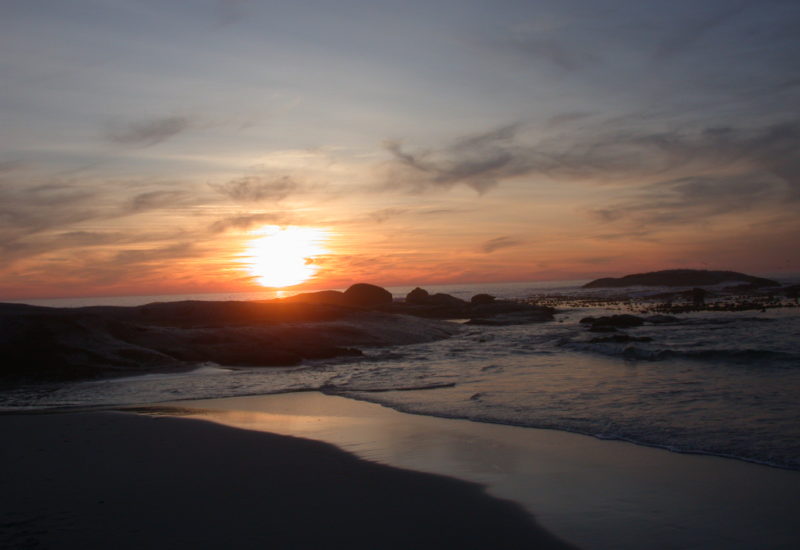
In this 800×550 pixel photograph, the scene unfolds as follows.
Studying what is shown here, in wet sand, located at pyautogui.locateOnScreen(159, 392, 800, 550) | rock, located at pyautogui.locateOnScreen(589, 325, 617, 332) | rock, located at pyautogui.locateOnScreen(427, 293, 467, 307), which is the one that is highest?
rock, located at pyautogui.locateOnScreen(427, 293, 467, 307)

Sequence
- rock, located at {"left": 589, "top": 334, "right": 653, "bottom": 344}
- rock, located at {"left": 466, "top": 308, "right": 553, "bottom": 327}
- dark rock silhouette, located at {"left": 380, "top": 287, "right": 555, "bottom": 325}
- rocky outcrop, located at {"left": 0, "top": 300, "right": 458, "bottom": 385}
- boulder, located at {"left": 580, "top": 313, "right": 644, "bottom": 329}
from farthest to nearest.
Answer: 1. dark rock silhouette, located at {"left": 380, "top": 287, "right": 555, "bottom": 325}
2. rock, located at {"left": 466, "top": 308, "right": 553, "bottom": 327}
3. boulder, located at {"left": 580, "top": 313, "right": 644, "bottom": 329}
4. rock, located at {"left": 589, "top": 334, "right": 653, "bottom": 344}
5. rocky outcrop, located at {"left": 0, "top": 300, "right": 458, "bottom": 385}

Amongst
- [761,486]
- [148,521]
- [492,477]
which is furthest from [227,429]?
[761,486]

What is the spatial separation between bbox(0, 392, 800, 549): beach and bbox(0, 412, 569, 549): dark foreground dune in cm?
2

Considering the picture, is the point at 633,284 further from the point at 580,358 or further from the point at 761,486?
the point at 761,486

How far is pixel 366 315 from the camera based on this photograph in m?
35.8

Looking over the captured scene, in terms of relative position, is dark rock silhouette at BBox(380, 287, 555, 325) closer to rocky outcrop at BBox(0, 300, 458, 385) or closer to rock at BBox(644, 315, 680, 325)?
rock at BBox(644, 315, 680, 325)

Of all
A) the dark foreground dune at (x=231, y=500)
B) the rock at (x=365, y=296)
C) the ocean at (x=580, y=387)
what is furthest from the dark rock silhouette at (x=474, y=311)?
the dark foreground dune at (x=231, y=500)

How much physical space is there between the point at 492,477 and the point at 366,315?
92.5 ft

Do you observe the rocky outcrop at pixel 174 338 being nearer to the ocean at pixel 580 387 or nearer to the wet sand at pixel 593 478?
the ocean at pixel 580 387

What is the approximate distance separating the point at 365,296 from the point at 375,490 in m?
47.6

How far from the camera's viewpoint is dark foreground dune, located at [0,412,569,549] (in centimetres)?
575

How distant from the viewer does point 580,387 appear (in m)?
14.7

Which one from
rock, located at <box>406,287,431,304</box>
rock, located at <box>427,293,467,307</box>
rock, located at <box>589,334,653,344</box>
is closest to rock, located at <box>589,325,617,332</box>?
rock, located at <box>589,334,653,344</box>

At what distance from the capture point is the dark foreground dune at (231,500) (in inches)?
226
